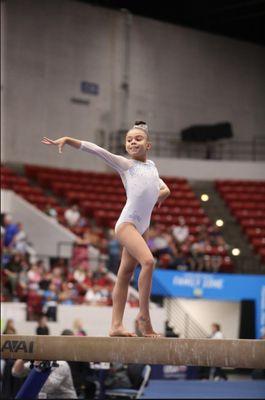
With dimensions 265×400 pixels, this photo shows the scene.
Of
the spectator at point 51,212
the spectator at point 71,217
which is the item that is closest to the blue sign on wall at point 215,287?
the spectator at point 71,217

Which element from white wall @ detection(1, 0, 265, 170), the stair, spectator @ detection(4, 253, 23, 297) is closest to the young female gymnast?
spectator @ detection(4, 253, 23, 297)

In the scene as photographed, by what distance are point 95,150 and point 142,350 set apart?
1385 millimetres

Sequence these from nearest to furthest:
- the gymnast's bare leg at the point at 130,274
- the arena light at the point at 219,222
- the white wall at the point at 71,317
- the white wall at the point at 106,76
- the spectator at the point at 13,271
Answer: the gymnast's bare leg at the point at 130,274 → the white wall at the point at 71,317 → the spectator at the point at 13,271 → the arena light at the point at 219,222 → the white wall at the point at 106,76

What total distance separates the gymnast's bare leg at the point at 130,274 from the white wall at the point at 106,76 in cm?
1627

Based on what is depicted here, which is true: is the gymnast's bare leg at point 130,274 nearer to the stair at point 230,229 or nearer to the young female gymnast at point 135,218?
the young female gymnast at point 135,218

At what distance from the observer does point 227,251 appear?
21.3 meters

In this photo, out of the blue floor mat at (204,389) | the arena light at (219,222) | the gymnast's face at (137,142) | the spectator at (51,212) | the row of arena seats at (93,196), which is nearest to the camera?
the gymnast's face at (137,142)

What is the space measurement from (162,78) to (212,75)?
159 cm

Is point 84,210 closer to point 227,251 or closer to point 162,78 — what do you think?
point 227,251

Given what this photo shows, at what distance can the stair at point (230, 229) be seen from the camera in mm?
21594

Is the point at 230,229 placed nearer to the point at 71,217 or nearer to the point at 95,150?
the point at 71,217

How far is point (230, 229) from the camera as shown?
23.4 metres

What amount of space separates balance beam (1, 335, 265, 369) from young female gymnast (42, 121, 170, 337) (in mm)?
329

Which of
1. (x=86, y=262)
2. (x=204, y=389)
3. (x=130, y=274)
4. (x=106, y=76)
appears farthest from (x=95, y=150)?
(x=106, y=76)
